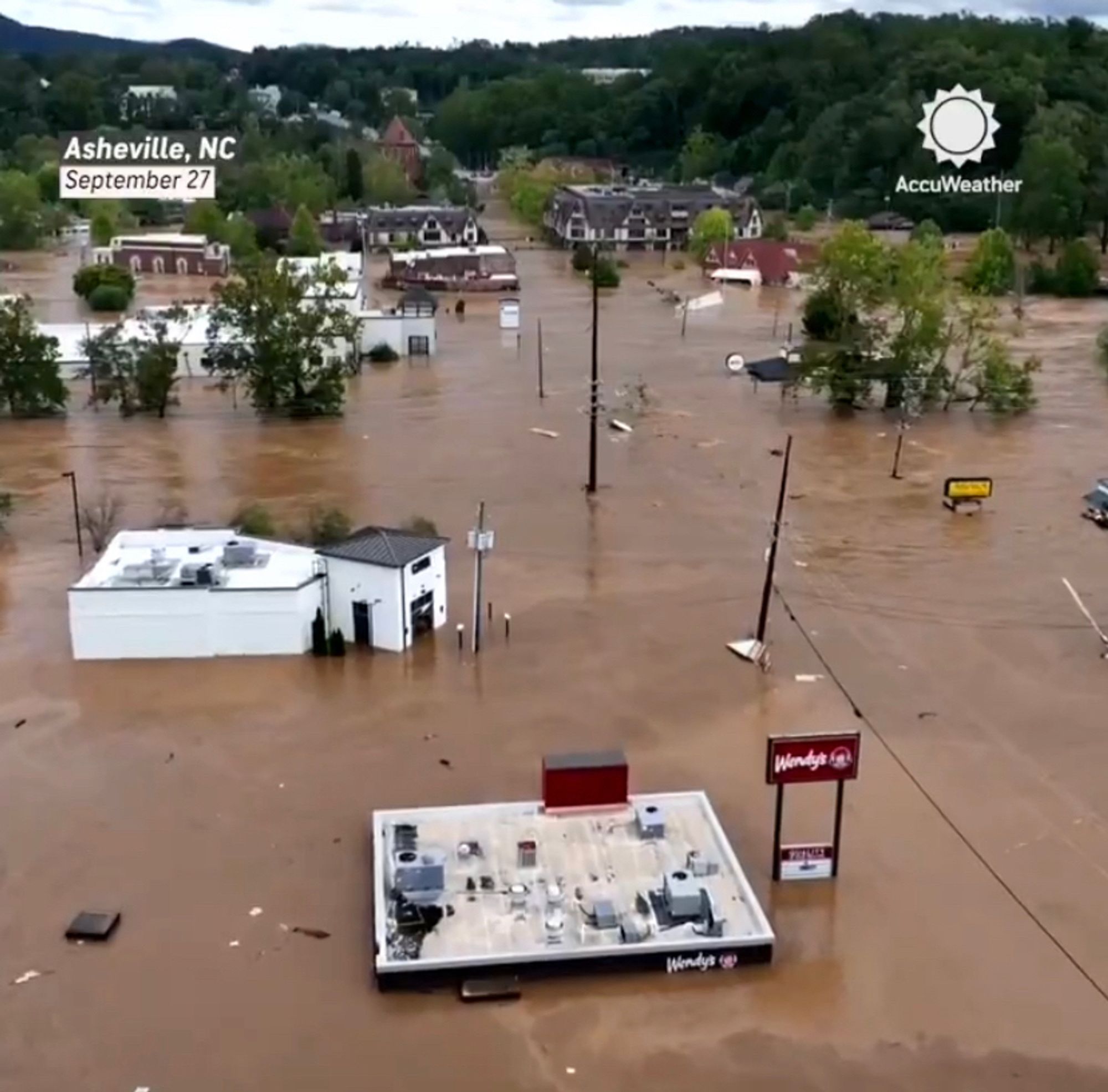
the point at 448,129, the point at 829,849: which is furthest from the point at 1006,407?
the point at 448,129

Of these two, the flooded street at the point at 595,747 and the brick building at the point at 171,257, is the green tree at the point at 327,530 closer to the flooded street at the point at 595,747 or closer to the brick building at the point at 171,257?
the flooded street at the point at 595,747

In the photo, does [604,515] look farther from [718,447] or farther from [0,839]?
[0,839]

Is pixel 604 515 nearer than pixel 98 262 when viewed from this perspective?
Yes

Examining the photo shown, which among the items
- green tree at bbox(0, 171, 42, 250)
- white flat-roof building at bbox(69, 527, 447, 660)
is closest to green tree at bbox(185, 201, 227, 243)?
green tree at bbox(0, 171, 42, 250)

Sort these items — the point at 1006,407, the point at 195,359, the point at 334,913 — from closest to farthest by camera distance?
the point at 334,913 → the point at 1006,407 → the point at 195,359

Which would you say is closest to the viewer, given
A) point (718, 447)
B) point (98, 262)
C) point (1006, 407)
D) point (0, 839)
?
point (0, 839)

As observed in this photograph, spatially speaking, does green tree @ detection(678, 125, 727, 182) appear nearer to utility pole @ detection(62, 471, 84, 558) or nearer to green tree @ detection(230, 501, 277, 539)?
utility pole @ detection(62, 471, 84, 558)
